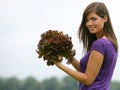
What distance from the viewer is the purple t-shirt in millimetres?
8517

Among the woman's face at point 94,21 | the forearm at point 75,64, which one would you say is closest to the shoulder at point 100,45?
the woman's face at point 94,21

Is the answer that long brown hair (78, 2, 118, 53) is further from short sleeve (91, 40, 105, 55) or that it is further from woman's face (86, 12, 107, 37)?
short sleeve (91, 40, 105, 55)

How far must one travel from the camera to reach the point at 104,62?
28.0ft

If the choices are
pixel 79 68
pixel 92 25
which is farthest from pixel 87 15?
pixel 79 68

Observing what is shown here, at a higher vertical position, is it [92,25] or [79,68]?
[92,25]

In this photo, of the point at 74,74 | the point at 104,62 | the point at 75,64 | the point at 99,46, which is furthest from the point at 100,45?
the point at 75,64

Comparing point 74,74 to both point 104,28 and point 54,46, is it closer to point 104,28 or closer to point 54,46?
point 54,46

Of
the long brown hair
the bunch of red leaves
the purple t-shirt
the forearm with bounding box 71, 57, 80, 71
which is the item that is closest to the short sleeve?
the purple t-shirt

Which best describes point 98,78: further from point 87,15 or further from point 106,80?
point 87,15

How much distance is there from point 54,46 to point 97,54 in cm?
49

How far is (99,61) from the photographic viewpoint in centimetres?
844

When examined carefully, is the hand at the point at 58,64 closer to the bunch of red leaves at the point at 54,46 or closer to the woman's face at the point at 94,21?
the bunch of red leaves at the point at 54,46

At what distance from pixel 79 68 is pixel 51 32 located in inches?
22.9

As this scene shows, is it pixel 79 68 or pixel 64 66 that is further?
pixel 79 68
